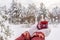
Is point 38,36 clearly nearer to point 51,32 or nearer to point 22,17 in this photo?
point 51,32

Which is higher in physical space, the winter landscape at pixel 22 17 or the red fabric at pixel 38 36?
the winter landscape at pixel 22 17

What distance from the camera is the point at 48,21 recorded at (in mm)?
1466

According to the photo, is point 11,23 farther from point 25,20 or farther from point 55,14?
point 55,14

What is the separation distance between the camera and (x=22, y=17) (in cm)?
148

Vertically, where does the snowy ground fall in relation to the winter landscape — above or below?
below

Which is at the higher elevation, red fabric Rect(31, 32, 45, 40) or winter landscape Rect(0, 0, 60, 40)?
winter landscape Rect(0, 0, 60, 40)

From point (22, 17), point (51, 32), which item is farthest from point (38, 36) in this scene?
point (22, 17)

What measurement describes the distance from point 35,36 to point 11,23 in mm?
253

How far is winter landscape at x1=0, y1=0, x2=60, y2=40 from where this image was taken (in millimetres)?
1465

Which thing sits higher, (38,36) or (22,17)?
(22,17)

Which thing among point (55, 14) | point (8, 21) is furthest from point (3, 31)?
point (55, 14)

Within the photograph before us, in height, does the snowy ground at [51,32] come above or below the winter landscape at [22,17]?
below

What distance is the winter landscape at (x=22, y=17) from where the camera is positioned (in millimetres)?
1465

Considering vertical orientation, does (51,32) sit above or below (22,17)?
below
